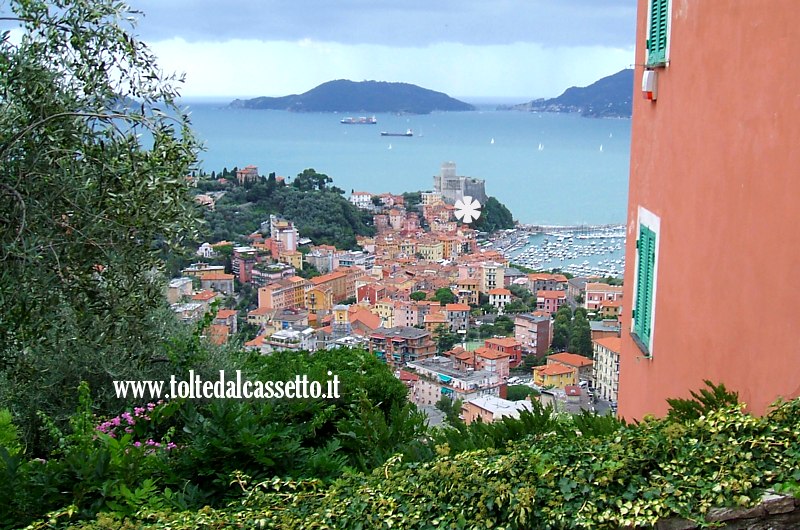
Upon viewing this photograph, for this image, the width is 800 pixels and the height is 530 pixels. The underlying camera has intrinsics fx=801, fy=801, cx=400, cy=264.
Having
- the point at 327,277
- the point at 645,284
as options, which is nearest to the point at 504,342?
the point at 327,277

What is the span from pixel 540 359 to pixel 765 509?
536 inches

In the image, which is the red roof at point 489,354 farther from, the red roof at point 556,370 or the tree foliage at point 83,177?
the tree foliage at point 83,177

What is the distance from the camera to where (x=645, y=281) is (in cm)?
502

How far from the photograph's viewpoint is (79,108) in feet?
13.2

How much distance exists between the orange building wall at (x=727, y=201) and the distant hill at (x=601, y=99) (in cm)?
2470

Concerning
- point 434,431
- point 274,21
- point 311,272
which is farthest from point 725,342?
point 274,21

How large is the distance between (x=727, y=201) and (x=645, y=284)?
149 centimetres

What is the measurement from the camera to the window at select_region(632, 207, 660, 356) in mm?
4840

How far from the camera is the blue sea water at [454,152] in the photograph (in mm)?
55031

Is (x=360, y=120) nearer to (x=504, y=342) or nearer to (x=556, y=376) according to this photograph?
(x=504, y=342)

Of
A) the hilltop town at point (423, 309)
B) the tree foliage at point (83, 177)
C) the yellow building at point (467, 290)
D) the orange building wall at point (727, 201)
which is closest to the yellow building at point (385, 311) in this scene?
the hilltop town at point (423, 309)

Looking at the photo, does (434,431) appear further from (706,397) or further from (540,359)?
(540,359)

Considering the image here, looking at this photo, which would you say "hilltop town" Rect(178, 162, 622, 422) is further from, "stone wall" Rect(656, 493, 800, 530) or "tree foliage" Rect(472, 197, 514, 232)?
"stone wall" Rect(656, 493, 800, 530)

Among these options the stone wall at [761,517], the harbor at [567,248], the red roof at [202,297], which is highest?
the stone wall at [761,517]
